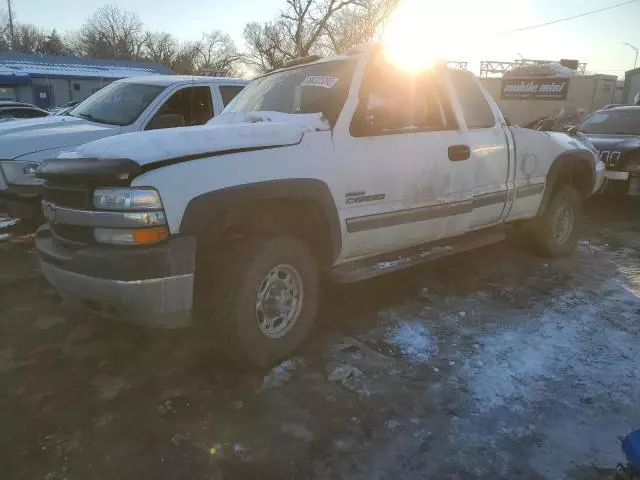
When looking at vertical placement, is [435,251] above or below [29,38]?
below

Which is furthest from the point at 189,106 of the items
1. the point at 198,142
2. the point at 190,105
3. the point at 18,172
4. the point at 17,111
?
the point at 17,111

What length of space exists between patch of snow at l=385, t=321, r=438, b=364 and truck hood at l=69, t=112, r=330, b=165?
1.56 m

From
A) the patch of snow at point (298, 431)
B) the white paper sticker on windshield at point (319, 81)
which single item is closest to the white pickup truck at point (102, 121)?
the white paper sticker on windshield at point (319, 81)

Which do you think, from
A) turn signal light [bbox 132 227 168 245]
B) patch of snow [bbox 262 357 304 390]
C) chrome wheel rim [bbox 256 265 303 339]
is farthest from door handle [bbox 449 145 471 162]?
turn signal light [bbox 132 227 168 245]

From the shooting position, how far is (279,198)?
3164mm

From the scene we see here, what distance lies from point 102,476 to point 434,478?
4.80ft

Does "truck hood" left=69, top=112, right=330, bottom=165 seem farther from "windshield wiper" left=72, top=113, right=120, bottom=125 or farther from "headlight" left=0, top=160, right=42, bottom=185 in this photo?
"windshield wiper" left=72, top=113, right=120, bottom=125

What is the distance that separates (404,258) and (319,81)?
1.50 meters

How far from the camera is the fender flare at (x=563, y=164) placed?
524 centimetres

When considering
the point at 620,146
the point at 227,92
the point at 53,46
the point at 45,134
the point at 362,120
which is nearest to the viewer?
the point at 362,120

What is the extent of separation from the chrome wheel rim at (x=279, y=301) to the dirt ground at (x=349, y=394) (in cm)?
25

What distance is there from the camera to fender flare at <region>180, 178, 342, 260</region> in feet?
9.11

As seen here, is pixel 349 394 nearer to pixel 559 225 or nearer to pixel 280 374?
pixel 280 374

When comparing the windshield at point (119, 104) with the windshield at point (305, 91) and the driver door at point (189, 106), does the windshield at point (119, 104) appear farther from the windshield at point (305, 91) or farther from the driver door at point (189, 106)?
the windshield at point (305, 91)
